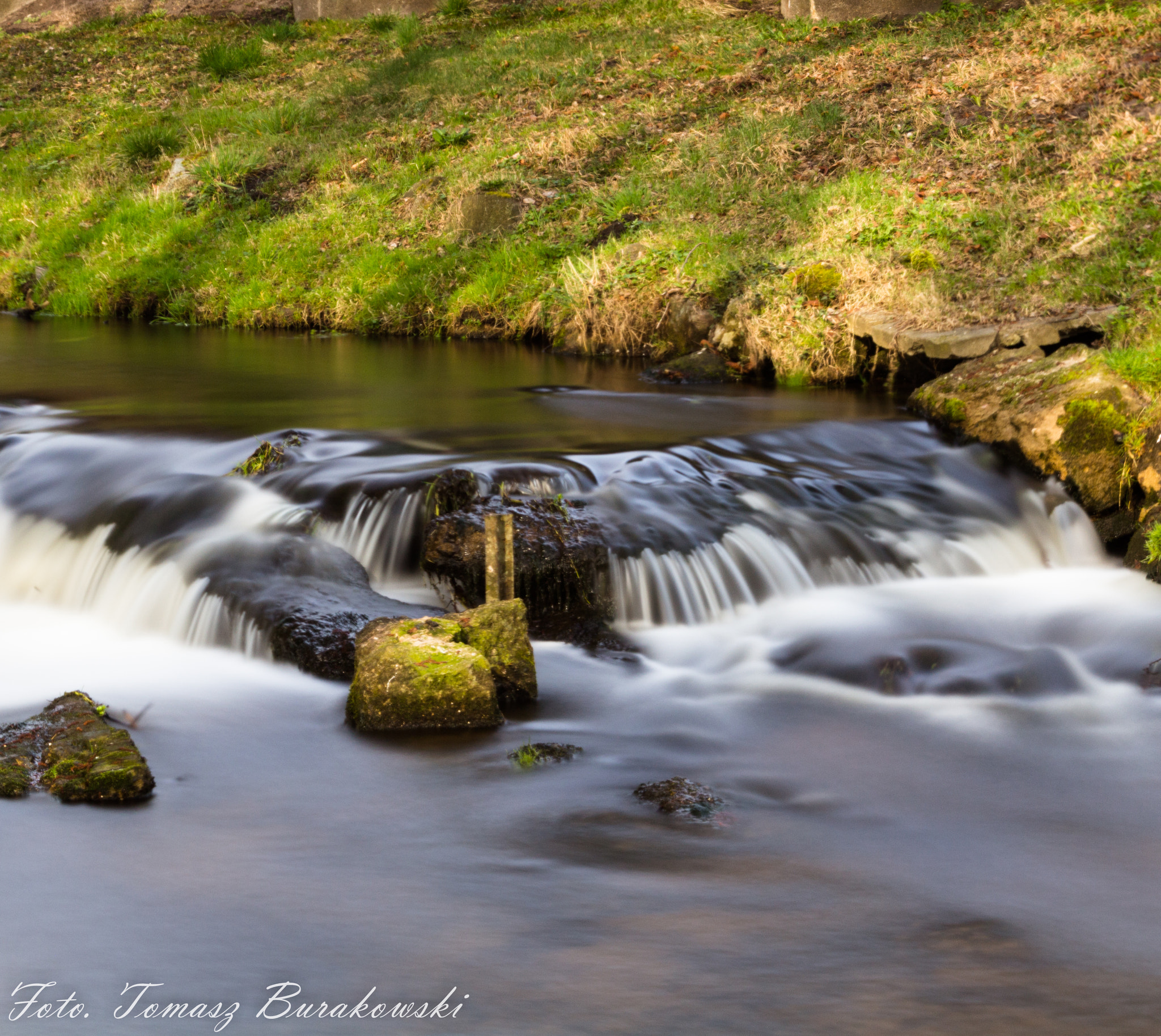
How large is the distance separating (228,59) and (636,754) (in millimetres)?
21309

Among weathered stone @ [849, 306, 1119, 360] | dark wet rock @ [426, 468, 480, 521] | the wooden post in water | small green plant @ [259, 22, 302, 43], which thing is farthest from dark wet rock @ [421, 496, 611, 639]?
small green plant @ [259, 22, 302, 43]

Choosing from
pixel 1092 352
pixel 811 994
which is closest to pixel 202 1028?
pixel 811 994

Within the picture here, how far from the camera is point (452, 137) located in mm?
16766

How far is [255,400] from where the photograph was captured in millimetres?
9812

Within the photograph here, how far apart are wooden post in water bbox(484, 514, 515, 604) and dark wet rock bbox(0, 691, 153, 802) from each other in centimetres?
174

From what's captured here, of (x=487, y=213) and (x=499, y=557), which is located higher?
(x=487, y=213)

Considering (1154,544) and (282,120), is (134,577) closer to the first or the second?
(1154,544)

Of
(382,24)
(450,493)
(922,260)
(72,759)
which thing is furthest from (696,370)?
(382,24)

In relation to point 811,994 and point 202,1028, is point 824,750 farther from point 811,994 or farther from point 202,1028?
point 202,1028

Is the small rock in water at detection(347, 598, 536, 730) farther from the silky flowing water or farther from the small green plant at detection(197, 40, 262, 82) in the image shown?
the small green plant at detection(197, 40, 262, 82)

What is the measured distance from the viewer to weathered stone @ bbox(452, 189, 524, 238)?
14.7 m

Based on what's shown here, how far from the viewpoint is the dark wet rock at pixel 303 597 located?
5203 mm

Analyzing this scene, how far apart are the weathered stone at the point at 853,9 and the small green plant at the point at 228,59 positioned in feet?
33.2

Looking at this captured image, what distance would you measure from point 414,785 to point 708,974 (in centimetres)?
146
